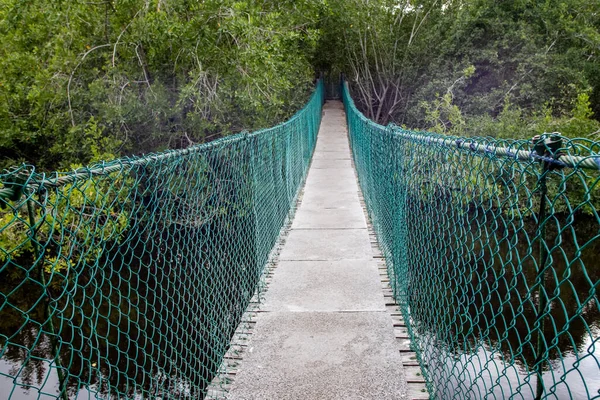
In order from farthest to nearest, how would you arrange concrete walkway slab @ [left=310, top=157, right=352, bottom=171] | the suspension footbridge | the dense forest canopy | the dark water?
concrete walkway slab @ [left=310, top=157, right=352, bottom=171] → the dense forest canopy → the dark water → the suspension footbridge

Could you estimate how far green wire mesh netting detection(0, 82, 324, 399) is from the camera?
4.85 feet

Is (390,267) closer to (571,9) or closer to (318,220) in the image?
(318,220)

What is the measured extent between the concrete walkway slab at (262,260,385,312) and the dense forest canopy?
552 cm

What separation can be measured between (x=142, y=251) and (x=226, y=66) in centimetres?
691

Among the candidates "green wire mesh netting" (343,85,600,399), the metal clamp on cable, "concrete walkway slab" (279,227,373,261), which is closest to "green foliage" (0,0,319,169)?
"concrete walkway slab" (279,227,373,261)

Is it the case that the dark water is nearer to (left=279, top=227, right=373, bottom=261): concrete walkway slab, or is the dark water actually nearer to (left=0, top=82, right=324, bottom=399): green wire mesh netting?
(left=279, top=227, right=373, bottom=261): concrete walkway slab

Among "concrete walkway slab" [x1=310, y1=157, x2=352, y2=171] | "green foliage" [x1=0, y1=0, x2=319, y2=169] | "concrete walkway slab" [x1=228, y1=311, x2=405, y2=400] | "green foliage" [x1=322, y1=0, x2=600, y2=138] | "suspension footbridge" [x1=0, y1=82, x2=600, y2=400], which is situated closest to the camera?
"suspension footbridge" [x1=0, y1=82, x2=600, y2=400]

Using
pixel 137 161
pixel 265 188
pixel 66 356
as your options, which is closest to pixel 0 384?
pixel 66 356

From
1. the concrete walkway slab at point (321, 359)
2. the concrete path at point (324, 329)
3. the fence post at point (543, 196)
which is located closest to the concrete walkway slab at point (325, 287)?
the concrete path at point (324, 329)

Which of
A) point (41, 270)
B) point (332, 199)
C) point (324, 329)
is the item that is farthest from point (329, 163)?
point (41, 270)

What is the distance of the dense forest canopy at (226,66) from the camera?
9.64 meters

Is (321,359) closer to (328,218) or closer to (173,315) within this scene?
(173,315)

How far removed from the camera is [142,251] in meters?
4.35

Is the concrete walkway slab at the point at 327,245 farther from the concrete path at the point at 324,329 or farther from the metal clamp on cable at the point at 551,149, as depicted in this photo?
the metal clamp on cable at the point at 551,149
